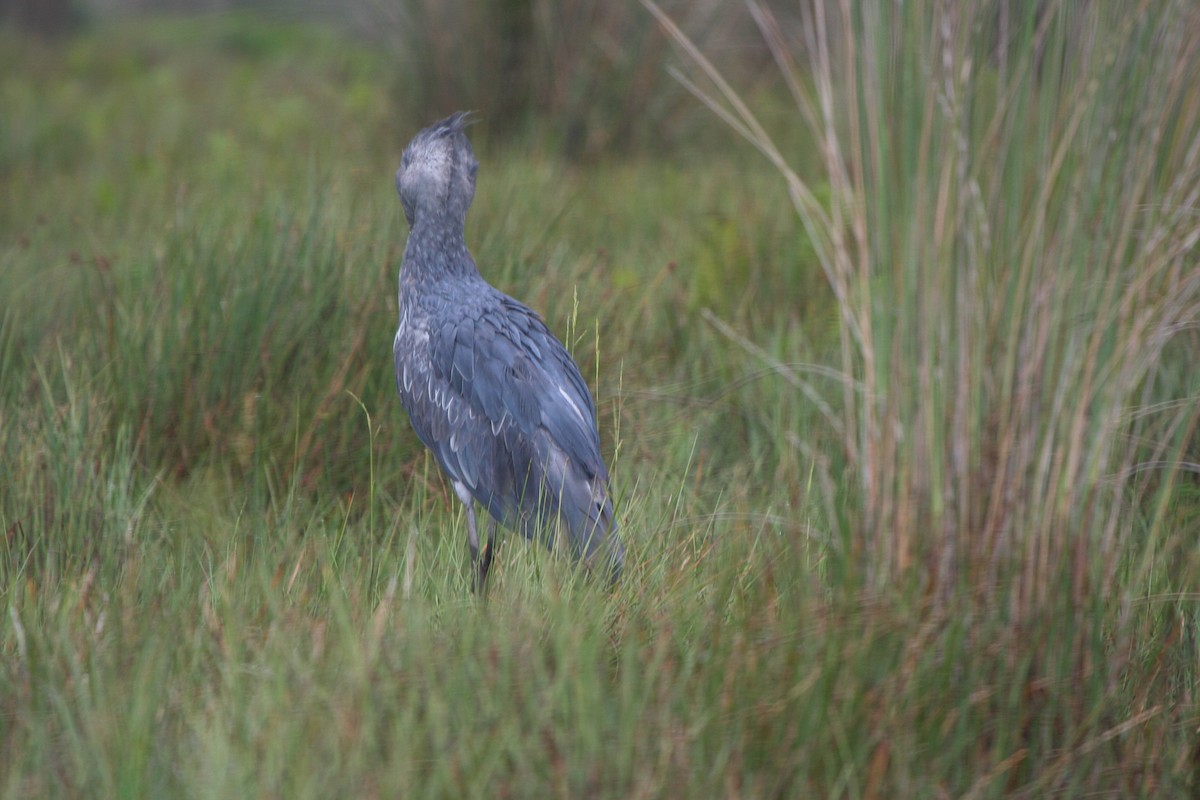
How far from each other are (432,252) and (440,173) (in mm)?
170

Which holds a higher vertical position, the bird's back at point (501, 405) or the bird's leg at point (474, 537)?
the bird's back at point (501, 405)

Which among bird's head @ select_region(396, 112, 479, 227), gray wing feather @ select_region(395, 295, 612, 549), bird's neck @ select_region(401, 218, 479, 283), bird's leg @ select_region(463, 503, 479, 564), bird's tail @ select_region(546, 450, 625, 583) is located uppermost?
bird's head @ select_region(396, 112, 479, 227)

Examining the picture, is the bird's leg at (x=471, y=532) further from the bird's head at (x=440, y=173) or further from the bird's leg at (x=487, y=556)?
the bird's head at (x=440, y=173)

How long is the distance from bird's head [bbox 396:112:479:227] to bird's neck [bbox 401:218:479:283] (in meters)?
0.03

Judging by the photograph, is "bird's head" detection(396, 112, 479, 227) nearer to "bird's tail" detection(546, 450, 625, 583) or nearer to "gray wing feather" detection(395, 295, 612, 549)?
"gray wing feather" detection(395, 295, 612, 549)

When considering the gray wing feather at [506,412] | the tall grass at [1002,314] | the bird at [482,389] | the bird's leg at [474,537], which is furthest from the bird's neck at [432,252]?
the tall grass at [1002,314]

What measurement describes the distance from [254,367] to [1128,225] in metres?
2.00

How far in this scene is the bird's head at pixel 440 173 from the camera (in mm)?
2949

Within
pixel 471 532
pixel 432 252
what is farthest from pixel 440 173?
pixel 471 532

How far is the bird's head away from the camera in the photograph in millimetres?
2949

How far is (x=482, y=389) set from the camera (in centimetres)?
277

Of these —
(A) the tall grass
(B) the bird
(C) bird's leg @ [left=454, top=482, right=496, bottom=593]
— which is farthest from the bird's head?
(A) the tall grass

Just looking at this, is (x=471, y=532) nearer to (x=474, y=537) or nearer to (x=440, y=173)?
(x=474, y=537)

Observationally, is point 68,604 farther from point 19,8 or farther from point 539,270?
point 19,8
